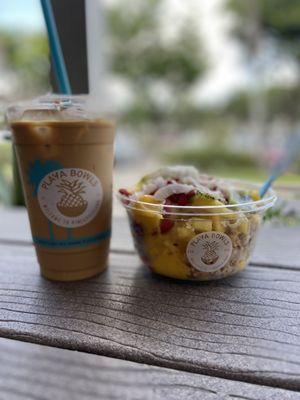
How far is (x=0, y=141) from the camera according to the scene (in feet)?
2.07

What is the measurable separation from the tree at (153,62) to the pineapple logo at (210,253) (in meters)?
1.94

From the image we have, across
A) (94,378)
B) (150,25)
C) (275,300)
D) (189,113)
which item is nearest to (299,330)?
(275,300)

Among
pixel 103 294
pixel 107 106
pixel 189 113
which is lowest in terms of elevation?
pixel 189 113

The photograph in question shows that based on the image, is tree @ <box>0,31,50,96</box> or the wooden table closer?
the wooden table

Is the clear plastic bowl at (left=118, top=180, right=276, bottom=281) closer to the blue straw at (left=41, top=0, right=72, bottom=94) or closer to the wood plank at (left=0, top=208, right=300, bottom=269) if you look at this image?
the wood plank at (left=0, top=208, right=300, bottom=269)

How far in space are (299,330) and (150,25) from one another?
96.9 inches

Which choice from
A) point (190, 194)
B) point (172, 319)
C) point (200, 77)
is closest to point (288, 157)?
point (190, 194)

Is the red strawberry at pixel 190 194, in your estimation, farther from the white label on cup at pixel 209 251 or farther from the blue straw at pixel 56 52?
the blue straw at pixel 56 52

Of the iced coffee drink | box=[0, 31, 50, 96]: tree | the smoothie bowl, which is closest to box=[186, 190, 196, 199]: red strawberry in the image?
the smoothie bowl

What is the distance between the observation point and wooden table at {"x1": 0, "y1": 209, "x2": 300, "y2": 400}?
0.91ft

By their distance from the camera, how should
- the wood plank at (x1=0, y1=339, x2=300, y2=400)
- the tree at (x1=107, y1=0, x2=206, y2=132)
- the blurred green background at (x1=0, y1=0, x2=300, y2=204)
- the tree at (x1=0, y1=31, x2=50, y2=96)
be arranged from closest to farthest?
the wood plank at (x1=0, y1=339, x2=300, y2=400) → the tree at (x1=0, y1=31, x2=50, y2=96) → the blurred green background at (x1=0, y1=0, x2=300, y2=204) → the tree at (x1=107, y1=0, x2=206, y2=132)

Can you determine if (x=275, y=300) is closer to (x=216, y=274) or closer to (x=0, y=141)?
(x=216, y=274)

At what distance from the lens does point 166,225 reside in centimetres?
43

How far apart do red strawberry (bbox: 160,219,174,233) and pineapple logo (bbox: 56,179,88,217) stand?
0.10m
